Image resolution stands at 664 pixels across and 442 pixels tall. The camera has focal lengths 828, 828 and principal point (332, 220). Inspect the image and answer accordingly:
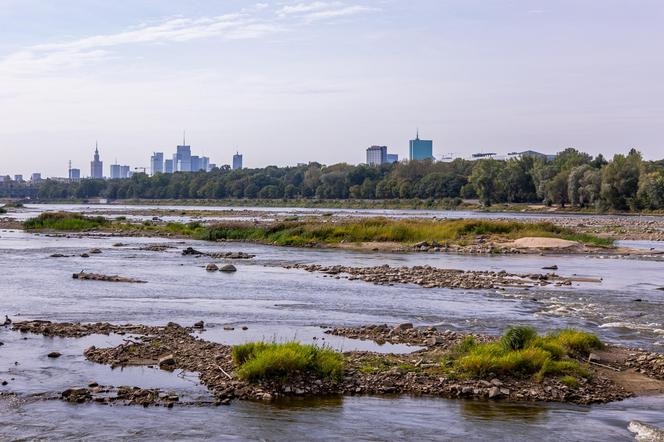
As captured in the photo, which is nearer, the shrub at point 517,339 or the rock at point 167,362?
the rock at point 167,362

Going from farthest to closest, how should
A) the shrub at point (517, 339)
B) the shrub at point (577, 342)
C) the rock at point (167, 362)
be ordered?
1. the shrub at point (577, 342)
2. the shrub at point (517, 339)
3. the rock at point (167, 362)

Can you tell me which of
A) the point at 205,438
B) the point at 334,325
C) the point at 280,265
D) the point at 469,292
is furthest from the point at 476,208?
the point at 205,438

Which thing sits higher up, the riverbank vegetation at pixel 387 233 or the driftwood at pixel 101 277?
the riverbank vegetation at pixel 387 233

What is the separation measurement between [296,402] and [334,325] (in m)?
8.69

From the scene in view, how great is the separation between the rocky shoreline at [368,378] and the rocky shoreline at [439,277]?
47.0 feet

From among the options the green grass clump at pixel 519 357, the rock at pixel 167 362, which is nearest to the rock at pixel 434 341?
the green grass clump at pixel 519 357

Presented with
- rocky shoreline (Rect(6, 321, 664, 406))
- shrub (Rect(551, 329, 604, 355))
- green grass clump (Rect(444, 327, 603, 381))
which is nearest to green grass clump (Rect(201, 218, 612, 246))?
shrub (Rect(551, 329, 604, 355))

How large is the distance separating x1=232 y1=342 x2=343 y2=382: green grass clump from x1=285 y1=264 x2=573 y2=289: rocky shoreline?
18452 mm

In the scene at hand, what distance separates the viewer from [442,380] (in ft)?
57.1

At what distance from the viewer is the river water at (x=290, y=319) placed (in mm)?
14820

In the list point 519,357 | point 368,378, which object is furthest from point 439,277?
point 368,378

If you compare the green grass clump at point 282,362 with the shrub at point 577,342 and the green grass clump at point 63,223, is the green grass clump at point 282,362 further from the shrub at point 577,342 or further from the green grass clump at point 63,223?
the green grass clump at point 63,223

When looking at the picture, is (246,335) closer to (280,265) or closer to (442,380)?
(442,380)

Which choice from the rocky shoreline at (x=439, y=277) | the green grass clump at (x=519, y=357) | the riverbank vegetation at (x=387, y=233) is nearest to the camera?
the green grass clump at (x=519, y=357)
